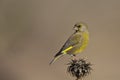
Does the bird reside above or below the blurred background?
above

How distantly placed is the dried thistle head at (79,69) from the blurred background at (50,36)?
3978mm

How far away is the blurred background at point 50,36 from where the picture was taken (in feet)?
38.6

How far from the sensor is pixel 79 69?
7.10 metres

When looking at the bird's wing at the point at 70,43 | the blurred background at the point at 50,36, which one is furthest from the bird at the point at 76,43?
the blurred background at the point at 50,36

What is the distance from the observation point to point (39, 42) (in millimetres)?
13141

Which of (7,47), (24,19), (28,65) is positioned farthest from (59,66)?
(24,19)

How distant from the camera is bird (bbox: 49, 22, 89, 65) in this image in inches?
312

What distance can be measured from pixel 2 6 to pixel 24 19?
72 centimetres

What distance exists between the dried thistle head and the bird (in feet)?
2.12

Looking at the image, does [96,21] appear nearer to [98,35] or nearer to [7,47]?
[98,35]

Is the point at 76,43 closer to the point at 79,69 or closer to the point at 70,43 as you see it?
the point at 70,43

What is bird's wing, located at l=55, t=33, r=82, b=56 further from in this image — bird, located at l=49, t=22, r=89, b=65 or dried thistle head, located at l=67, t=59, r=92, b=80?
dried thistle head, located at l=67, t=59, r=92, b=80

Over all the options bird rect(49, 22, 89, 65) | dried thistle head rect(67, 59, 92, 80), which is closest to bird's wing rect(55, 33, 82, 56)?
bird rect(49, 22, 89, 65)

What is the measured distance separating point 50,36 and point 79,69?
605 centimetres
